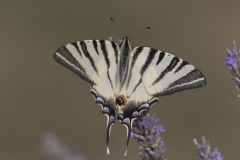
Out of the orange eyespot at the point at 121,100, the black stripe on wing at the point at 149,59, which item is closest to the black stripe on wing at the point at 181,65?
the black stripe on wing at the point at 149,59

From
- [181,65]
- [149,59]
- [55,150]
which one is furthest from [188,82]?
[55,150]

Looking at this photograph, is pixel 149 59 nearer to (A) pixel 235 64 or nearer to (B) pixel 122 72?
(B) pixel 122 72

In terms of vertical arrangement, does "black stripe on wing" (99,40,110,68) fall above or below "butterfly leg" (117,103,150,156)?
above

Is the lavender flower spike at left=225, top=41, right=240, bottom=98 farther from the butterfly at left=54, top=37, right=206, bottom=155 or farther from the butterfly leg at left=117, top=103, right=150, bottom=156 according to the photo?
the butterfly leg at left=117, top=103, right=150, bottom=156

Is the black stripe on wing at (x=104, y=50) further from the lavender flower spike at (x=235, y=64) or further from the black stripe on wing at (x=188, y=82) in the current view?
the lavender flower spike at (x=235, y=64)

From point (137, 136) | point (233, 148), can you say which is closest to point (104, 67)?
point (137, 136)

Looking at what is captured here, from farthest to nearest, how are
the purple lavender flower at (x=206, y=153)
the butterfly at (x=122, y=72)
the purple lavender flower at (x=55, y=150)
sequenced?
the purple lavender flower at (x=55, y=150), the butterfly at (x=122, y=72), the purple lavender flower at (x=206, y=153)

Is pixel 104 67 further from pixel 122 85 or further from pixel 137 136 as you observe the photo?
pixel 137 136

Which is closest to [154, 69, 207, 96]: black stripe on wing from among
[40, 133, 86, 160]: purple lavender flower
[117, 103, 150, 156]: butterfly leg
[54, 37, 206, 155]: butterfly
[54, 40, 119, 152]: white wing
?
[54, 37, 206, 155]: butterfly
